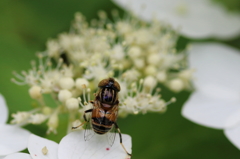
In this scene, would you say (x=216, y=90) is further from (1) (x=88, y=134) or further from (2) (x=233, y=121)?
(1) (x=88, y=134)

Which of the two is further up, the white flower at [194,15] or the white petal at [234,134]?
the white flower at [194,15]

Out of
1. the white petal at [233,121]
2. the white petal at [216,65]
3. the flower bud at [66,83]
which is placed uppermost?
the flower bud at [66,83]

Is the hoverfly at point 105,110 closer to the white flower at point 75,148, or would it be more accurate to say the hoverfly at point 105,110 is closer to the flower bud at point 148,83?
the white flower at point 75,148

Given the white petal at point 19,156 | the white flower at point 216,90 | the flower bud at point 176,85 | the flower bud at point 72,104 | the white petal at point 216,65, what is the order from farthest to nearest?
the white petal at point 216,65 → the flower bud at point 176,85 → the white flower at point 216,90 → the flower bud at point 72,104 → the white petal at point 19,156

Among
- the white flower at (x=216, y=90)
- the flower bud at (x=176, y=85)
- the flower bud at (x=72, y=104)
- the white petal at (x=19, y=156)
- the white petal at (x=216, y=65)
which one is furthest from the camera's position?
the white petal at (x=216, y=65)

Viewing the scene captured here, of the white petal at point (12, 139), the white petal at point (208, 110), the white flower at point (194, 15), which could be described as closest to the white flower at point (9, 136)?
the white petal at point (12, 139)

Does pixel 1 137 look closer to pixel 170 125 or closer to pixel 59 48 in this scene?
pixel 59 48

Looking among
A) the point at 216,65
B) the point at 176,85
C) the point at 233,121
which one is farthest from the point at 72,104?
the point at 216,65
